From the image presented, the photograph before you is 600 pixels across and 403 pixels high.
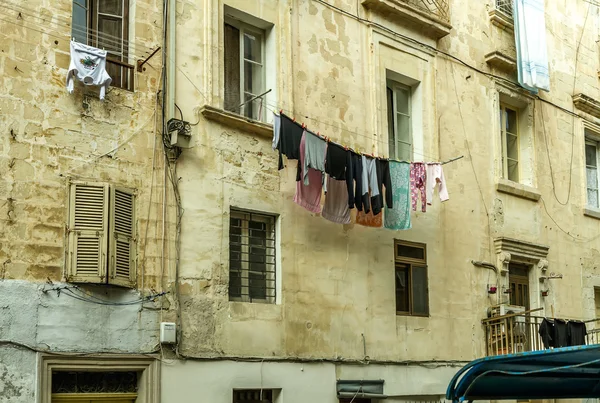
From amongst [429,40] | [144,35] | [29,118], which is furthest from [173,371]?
[429,40]

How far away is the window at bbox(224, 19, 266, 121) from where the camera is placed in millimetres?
13688

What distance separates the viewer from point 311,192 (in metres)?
13.7

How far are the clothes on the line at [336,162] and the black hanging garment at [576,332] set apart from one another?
712 centimetres

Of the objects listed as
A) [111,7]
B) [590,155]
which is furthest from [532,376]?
[590,155]

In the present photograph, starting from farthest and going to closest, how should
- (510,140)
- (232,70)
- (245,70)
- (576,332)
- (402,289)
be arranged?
1. (510,140)
2. (576,332)
3. (402,289)
4. (245,70)
5. (232,70)

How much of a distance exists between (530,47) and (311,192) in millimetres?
7550

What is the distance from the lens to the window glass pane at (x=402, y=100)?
1666 cm

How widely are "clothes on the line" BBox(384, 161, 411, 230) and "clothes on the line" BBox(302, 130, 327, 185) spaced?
199cm

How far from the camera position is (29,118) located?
1105cm

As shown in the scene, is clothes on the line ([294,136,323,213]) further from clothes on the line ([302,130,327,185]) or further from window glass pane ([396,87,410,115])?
window glass pane ([396,87,410,115])

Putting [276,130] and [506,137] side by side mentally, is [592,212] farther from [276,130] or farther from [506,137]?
[276,130]

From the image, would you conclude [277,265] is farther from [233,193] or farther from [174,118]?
[174,118]

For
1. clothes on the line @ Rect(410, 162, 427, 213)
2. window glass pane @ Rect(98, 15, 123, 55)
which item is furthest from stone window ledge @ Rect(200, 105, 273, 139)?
clothes on the line @ Rect(410, 162, 427, 213)

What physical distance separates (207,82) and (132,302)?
350 cm
